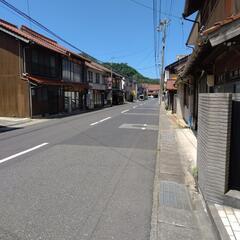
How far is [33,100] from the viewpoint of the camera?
86.4 ft

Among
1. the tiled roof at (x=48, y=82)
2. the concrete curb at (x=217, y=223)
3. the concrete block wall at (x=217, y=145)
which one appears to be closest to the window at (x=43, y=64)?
the tiled roof at (x=48, y=82)

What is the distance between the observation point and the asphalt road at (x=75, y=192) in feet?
15.0

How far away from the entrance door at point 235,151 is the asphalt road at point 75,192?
1.45m

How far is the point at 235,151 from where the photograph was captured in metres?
5.21

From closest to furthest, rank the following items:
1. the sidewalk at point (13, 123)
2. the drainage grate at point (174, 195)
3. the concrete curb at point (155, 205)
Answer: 1. the concrete curb at point (155, 205)
2. the drainage grate at point (174, 195)
3. the sidewalk at point (13, 123)

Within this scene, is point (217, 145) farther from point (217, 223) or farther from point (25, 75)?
point (25, 75)

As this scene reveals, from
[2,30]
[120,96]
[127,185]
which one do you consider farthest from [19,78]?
[120,96]

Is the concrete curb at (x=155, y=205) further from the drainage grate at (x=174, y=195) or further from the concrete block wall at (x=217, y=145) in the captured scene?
the concrete block wall at (x=217, y=145)

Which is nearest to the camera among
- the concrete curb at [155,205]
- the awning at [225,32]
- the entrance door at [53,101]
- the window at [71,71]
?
the concrete curb at [155,205]

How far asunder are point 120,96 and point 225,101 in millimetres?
69350

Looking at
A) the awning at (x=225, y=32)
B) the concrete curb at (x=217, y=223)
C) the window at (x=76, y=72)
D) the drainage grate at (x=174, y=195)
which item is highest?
the window at (x=76, y=72)

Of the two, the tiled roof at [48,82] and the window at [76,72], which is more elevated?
the window at [76,72]

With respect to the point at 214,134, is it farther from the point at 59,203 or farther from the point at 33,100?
the point at 33,100

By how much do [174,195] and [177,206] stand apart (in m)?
0.65
